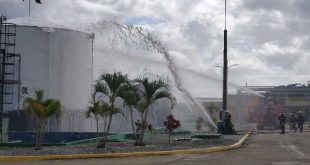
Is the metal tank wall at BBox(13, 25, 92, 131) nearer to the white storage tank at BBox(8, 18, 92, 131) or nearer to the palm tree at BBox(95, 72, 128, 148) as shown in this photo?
the white storage tank at BBox(8, 18, 92, 131)

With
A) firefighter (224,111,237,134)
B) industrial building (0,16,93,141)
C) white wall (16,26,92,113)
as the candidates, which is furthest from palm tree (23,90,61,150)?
A: white wall (16,26,92,113)

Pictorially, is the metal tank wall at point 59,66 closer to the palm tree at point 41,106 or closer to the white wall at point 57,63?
the white wall at point 57,63

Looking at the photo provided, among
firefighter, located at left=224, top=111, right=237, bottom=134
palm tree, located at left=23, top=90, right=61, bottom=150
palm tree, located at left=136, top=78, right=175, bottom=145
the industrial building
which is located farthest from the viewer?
the industrial building

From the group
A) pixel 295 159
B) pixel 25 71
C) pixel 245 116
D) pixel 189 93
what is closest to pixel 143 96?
pixel 295 159

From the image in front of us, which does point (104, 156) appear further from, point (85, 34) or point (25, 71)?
point (85, 34)

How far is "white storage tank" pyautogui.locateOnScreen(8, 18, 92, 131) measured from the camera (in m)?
61.4

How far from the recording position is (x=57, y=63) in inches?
2537

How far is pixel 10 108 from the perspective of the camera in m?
55.9

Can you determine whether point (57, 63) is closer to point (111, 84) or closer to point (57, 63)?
point (57, 63)

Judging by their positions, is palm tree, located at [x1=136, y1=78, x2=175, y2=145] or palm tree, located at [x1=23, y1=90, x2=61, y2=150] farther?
palm tree, located at [x1=136, y1=78, x2=175, y2=145]

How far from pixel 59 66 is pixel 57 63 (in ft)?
1.48

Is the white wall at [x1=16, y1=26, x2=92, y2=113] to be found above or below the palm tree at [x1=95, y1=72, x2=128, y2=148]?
above

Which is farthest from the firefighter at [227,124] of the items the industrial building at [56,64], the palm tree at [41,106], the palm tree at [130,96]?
the industrial building at [56,64]

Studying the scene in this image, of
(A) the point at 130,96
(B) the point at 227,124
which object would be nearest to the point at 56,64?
(B) the point at 227,124
